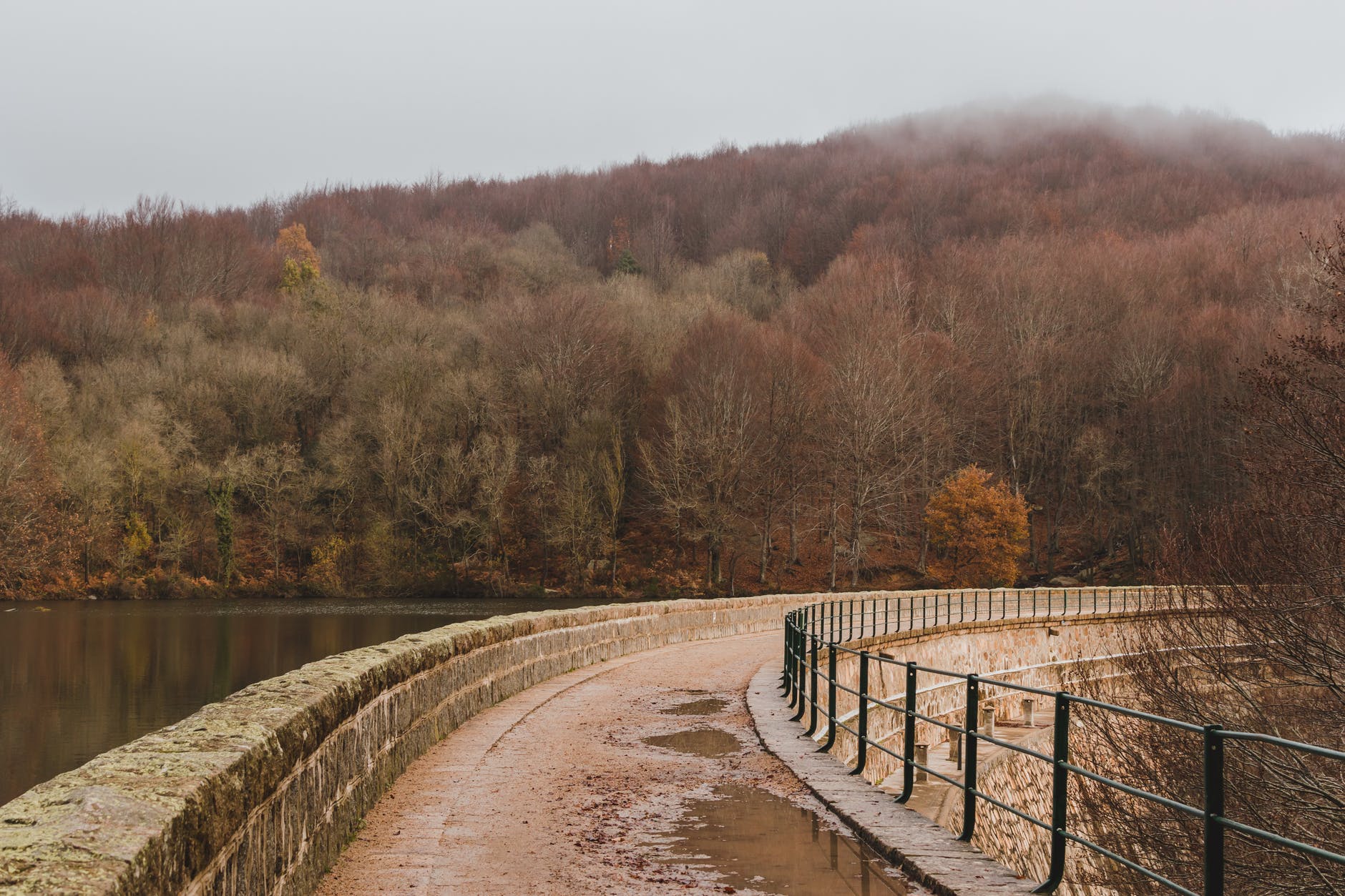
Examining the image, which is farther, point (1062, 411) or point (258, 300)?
point (258, 300)

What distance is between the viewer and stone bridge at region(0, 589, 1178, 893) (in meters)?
3.83

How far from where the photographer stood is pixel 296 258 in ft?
326

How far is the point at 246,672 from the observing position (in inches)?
1335

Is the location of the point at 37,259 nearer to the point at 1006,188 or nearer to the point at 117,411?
the point at 117,411

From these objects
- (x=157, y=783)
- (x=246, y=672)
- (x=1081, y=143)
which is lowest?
(x=246, y=672)

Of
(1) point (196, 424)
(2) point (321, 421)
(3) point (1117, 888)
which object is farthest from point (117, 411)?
(3) point (1117, 888)

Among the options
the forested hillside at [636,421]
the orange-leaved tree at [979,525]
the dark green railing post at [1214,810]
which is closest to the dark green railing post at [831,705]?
the dark green railing post at [1214,810]

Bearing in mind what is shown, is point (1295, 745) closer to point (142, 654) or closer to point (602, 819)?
point (602, 819)

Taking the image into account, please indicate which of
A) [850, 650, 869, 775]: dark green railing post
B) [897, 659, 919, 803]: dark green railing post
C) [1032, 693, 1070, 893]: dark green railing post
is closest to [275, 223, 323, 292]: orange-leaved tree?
[850, 650, 869, 775]: dark green railing post

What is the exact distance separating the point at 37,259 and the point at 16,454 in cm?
4474

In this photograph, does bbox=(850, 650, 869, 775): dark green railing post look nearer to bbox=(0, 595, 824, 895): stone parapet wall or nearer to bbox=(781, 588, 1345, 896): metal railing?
bbox=(781, 588, 1345, 896): metal railing

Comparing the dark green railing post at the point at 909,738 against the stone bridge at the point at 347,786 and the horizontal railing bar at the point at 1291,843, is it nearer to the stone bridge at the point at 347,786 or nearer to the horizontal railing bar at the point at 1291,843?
the stone bridge at the point at 347,786

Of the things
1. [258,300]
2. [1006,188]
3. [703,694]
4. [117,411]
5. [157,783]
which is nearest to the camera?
[157,783]

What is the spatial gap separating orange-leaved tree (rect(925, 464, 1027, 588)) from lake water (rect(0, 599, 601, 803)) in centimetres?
1740
